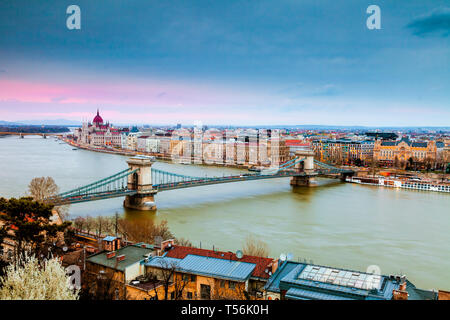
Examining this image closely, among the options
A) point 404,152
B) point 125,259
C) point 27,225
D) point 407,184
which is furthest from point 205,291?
point 404,152

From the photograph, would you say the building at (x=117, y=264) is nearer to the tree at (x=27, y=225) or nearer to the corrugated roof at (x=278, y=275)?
the tree at (x=27, y=225)

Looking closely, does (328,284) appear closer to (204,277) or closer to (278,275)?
(278,275)

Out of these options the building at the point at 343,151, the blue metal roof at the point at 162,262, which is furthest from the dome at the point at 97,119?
the blue metal roof at the point at 162,262
